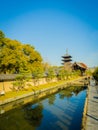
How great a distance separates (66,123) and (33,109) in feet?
24.4

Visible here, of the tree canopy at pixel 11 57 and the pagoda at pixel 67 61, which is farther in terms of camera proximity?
the pagoda at pixel 67 61

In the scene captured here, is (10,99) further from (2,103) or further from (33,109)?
(33,109)

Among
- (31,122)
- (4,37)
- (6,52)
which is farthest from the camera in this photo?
(4,37)

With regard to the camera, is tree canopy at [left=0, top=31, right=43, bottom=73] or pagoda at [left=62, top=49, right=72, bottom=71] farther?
pagoda at [left=62, top=49, right=72, bottom=71]

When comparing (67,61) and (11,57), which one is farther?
(67,61)

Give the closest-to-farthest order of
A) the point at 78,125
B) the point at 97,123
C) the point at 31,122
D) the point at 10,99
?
the point at 97,123 → the point at 78,125 → the point at 31,122 → the point at 10,99

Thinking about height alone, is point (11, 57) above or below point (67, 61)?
below

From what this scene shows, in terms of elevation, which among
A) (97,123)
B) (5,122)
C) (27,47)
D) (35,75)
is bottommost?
(5,122)

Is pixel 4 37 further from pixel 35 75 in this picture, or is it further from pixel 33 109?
pixel 33 109

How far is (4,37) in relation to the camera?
134ft

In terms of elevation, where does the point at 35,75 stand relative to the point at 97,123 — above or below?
above

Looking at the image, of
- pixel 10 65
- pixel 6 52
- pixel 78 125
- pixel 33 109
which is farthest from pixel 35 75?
pixel 78 125

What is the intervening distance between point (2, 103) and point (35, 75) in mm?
20550

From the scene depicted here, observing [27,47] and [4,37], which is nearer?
[4,37]
